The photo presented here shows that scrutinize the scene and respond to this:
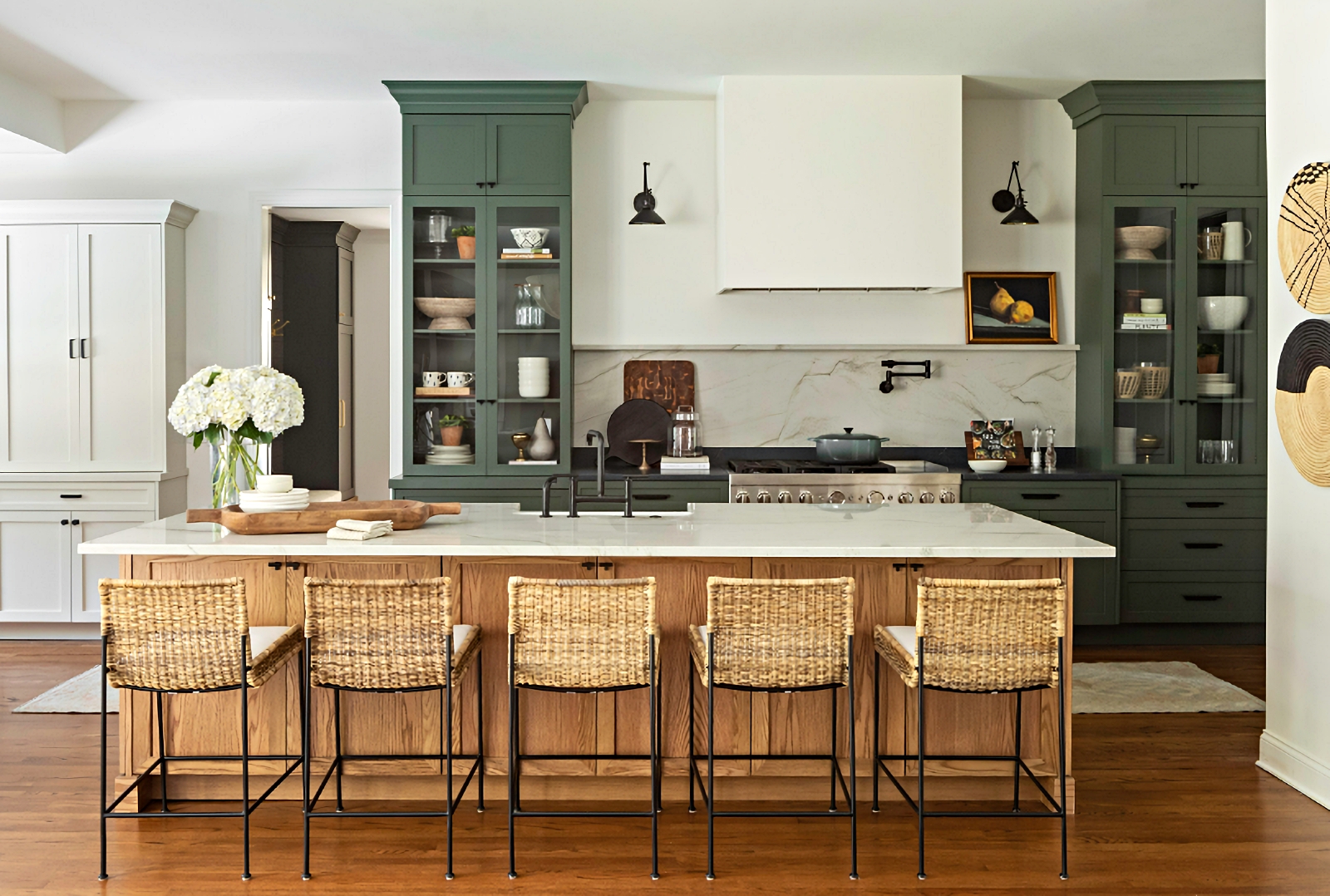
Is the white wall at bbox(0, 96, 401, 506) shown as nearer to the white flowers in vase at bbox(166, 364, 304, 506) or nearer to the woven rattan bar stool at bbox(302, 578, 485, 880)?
the white flowers in vase at bbox(166, 364, 304, 506)

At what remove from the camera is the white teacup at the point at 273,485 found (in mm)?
3162

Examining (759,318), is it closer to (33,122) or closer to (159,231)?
(159,231)

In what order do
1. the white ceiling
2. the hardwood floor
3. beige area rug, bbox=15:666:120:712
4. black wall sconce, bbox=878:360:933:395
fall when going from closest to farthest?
1. the hardwood floor
2. beige area rug, bbox=15:666:120:712
3. the white ceiling
4. black wall sconce, bbox=878:360:933:395

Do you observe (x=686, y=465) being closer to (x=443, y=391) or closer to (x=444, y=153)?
(x=443, y=391)

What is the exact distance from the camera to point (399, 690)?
2689 mm

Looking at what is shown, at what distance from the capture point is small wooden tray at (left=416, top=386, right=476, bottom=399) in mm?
5117

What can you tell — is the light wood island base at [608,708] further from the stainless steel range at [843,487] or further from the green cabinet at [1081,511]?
the green cabinet at [1081,511]

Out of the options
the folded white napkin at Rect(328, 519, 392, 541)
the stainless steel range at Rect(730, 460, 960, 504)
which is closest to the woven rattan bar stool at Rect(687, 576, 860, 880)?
the folded white napkin at Rect(328, 519, 392, 541)

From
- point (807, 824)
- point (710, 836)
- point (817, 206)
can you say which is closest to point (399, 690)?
point (710, 836)

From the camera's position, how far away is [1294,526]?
333 centimetres

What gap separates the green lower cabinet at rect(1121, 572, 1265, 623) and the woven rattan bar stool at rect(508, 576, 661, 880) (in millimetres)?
3402

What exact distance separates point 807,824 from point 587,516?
1.22 m

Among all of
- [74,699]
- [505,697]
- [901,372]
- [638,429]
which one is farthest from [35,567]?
[901,372]

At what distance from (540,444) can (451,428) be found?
47 centimetres
